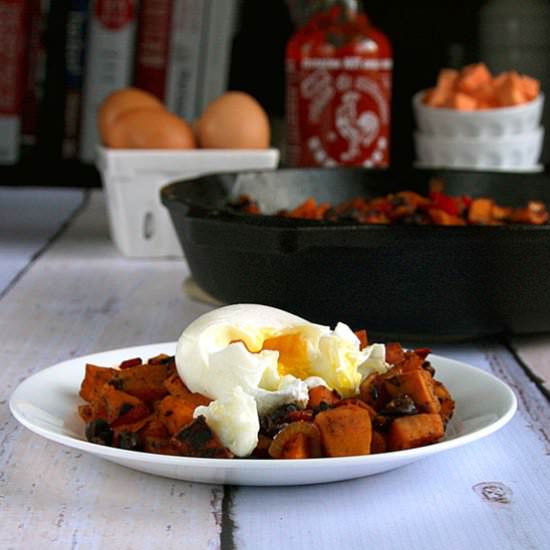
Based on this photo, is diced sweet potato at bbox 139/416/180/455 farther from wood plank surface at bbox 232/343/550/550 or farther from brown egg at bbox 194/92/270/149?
brown egg at bbox 194/92/270/149

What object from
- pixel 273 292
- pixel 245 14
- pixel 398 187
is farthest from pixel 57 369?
pixel 245 14

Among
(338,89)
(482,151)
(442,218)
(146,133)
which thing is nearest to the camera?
(442,218)

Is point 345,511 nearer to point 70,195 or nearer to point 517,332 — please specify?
point 517,332

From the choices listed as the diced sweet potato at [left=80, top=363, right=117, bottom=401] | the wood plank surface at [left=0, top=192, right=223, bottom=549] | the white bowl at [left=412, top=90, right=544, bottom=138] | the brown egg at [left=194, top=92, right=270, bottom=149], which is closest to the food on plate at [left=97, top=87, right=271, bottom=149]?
the brown egg at [left=194, top=92, right=270, bottom=149]

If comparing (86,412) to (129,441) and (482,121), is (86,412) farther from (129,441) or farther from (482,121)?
(482,121)

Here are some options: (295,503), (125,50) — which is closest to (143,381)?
(295,503)

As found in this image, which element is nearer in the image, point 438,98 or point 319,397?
point 319,397

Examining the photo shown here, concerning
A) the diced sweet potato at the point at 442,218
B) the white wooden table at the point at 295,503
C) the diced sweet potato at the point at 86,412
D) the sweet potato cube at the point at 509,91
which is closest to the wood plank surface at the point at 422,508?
the white wooden table at the point at 295,503
